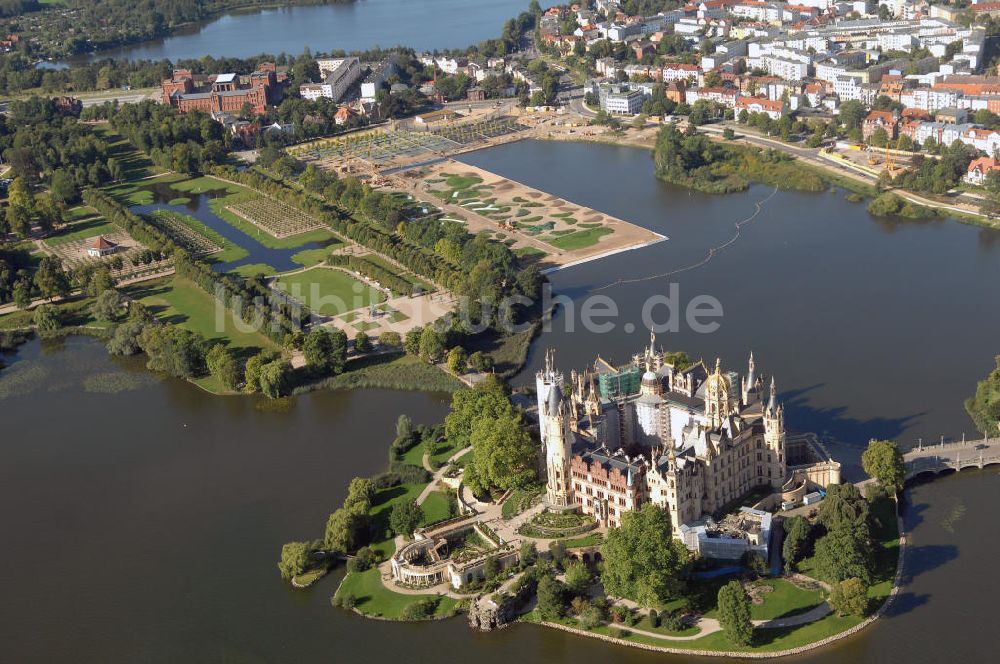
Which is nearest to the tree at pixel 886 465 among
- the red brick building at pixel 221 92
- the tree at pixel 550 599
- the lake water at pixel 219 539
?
the lake water at pixel 219 539

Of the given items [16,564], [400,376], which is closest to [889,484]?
[400,376]

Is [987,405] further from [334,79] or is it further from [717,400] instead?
[334,79]

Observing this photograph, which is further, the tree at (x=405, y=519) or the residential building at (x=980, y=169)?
the residential building at (x=980, y=169)

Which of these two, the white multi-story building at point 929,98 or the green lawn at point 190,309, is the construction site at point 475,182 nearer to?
the green lawn at point 190,309

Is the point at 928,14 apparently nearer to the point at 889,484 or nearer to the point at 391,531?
the point at 889,484

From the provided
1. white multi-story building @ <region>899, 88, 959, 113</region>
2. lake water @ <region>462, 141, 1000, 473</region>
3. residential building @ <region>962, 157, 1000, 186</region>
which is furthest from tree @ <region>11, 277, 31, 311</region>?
white multi-story building @ <region>899, 88, 959, 113</region>

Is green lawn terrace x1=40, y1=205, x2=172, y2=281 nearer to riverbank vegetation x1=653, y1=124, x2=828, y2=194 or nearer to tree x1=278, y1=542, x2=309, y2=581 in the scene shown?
tree x1=278, y1=542, x2=309, y2=581

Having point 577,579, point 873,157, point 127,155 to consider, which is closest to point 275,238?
point 127,155
